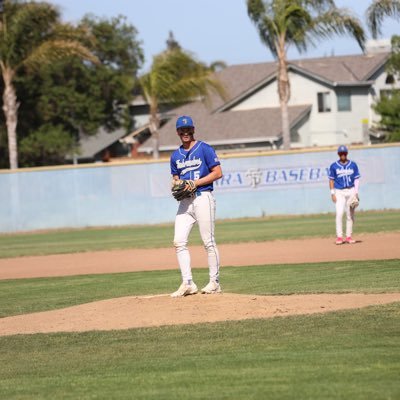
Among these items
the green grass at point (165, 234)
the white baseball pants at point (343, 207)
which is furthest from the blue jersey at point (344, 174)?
the green grass at point (165, 234)

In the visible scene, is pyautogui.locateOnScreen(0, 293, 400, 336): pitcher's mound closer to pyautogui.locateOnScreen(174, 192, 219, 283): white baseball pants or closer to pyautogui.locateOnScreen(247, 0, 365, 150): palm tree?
pyautogui.locateOnScreen(174, 192, 219, 283): white baseball pants

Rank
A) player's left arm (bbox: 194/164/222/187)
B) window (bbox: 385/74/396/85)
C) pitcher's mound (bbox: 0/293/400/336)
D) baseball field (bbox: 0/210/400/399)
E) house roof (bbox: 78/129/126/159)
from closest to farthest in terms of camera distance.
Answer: baseball field (bbox: 0/210/400/399) < pitcher's mound (bbox: 0/293/400/336) < player's left arm (bbox: 194/164/222/187) < window (bbox: 385/74/396/85) < house roof (bbox: 78/129/126/159)

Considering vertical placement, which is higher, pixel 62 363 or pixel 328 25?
pixel 328 25

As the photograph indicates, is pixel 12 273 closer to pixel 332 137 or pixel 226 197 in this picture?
pixel 226 197

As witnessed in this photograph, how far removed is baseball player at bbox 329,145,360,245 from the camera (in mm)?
20422

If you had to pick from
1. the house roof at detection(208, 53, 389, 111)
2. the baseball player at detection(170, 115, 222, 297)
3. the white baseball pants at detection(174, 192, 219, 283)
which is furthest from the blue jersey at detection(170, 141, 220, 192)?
the house roof at detection(208, 53, 389, 111)

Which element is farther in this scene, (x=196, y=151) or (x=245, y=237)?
(x=245, y=237)

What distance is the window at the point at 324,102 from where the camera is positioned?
52875 millimetres

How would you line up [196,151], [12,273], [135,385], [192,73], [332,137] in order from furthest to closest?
[332,137] → [192,73] → [12,273] → [196,151] → [135,385]

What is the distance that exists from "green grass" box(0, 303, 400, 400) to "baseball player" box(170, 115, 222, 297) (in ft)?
5.95

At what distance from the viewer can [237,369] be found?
24.6 feet

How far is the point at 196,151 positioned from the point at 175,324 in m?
2.37

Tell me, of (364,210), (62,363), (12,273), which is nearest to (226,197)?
(364,210)

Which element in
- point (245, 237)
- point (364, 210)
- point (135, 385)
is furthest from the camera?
point (364, 210)
